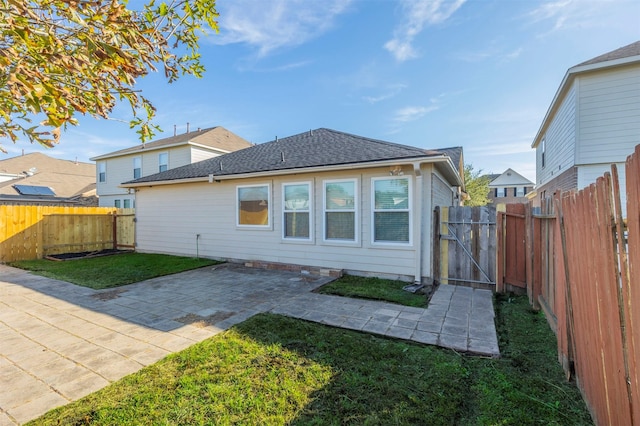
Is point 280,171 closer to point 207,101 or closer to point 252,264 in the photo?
point 252,264

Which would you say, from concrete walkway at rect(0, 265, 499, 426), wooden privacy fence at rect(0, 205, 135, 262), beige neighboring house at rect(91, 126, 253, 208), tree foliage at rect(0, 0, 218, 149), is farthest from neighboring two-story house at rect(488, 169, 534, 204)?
tree foliage at rect(0, 0, 218, 149)

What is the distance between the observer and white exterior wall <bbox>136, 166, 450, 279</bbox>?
6.36 m

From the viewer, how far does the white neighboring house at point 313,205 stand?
623cm

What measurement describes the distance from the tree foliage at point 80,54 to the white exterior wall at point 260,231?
4556 mm

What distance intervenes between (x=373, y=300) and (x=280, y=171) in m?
3.97

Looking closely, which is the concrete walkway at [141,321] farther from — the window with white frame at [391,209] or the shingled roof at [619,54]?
the shingled roof at [619,54]

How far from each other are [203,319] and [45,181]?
28.2m

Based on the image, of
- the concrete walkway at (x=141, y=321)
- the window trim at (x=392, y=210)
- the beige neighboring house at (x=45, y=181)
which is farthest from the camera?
the beige neighboring house at (x=45, y=181)

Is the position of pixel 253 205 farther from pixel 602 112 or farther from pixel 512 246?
pixel 602 112

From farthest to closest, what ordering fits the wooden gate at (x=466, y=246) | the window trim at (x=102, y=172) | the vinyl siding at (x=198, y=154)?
1. the window trim at (x=102, y=172)
2. the vinyl siding at (x=198, y=154)
3. the wooden gate at (x=466, y=246)

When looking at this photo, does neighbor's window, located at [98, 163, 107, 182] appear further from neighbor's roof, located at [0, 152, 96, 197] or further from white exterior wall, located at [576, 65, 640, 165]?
white exterior wall, located at [576, 65, 640, 165]

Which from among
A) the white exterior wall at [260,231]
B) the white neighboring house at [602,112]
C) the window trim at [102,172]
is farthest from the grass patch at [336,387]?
the window trim at [102,172]

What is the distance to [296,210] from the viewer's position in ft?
24.8

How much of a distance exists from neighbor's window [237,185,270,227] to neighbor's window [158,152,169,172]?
11682 mm
